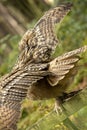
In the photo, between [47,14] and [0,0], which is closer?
[47,14]

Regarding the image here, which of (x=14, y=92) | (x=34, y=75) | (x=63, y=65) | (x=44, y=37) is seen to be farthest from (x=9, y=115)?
(x=44, y=37)

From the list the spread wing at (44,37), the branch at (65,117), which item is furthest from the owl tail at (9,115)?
the spread wing at (44,37)

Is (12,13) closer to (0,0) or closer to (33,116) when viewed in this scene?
(0,0)

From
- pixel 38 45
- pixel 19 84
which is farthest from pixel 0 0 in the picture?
pixel 19 84

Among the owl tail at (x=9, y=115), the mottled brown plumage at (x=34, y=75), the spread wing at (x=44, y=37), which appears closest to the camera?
the owl tail at (x=9, y=115)

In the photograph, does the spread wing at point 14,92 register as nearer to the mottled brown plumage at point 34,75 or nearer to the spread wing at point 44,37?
the mottled brown plumage at point 34,75

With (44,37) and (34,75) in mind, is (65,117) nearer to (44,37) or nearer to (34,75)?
(34,75)

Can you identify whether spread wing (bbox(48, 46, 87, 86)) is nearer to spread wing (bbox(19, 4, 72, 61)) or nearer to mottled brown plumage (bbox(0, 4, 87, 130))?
mottled brown plumage (bbox(0, 4, 87, 130))

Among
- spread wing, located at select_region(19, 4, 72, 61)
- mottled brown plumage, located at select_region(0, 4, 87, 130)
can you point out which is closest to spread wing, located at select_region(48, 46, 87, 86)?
mottled brown plumage, located at select_region(0, 4, 87, 130)
